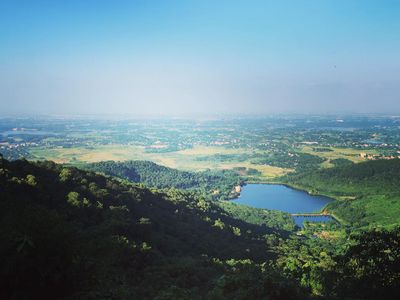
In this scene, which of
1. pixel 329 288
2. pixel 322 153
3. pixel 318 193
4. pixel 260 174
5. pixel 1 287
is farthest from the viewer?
pixel 322 153

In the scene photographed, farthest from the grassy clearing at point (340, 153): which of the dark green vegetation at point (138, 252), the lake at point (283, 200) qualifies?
the dark green vegetation at point (138, 252)

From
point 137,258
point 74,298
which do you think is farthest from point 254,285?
point 137,258

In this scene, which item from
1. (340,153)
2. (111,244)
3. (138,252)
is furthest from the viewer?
(340,153)

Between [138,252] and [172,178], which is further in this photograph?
[172,178]

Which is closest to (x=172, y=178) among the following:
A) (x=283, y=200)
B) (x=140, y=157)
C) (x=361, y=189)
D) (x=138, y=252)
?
(x=283, y=200)

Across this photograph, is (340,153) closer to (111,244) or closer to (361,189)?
(361,189)

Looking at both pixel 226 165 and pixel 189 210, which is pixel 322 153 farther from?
pixel 189 210
